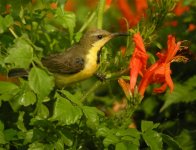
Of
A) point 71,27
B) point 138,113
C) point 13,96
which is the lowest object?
point 138,113

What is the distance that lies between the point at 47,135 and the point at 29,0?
0.83m

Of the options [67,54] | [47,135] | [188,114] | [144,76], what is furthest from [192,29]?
[47,135]

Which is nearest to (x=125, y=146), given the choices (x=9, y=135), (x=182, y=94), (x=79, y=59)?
(x=9, y=135)

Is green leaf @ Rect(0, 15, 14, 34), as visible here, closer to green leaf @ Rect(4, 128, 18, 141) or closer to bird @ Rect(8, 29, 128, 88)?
green leaf @ Rect(4, 128, 18, 141)

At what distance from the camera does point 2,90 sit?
117 inches

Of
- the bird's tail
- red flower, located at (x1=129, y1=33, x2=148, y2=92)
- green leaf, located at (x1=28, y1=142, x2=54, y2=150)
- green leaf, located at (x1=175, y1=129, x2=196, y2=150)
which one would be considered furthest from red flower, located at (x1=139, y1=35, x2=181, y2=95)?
green leaf, located at (x1=175, y1=129, x2=196, y2=150)

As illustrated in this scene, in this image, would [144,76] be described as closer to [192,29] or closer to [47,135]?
[47,135]

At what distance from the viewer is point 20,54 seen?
260cm

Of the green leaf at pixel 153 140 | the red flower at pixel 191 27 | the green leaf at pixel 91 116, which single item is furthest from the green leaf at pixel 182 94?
the green leaf at pixel 91 116

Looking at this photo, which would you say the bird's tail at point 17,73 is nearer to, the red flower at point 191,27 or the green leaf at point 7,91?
the green leaf at point 7,91

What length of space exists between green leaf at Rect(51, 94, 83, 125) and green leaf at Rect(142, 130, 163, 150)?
37 cm

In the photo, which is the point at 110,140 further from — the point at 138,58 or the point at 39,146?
the point at 138,58

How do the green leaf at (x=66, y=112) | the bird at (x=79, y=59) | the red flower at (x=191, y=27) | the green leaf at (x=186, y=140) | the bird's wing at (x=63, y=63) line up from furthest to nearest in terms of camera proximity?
1. the red flower at (x=191, y=27)
2. the green leaf at (x=186, y=140)
3. the bird at (x=79, y=59)
4. the bird's wing at (x=63, y=63)
5. the green leaf at (x=66, y=112)

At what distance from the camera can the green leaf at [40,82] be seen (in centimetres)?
261
